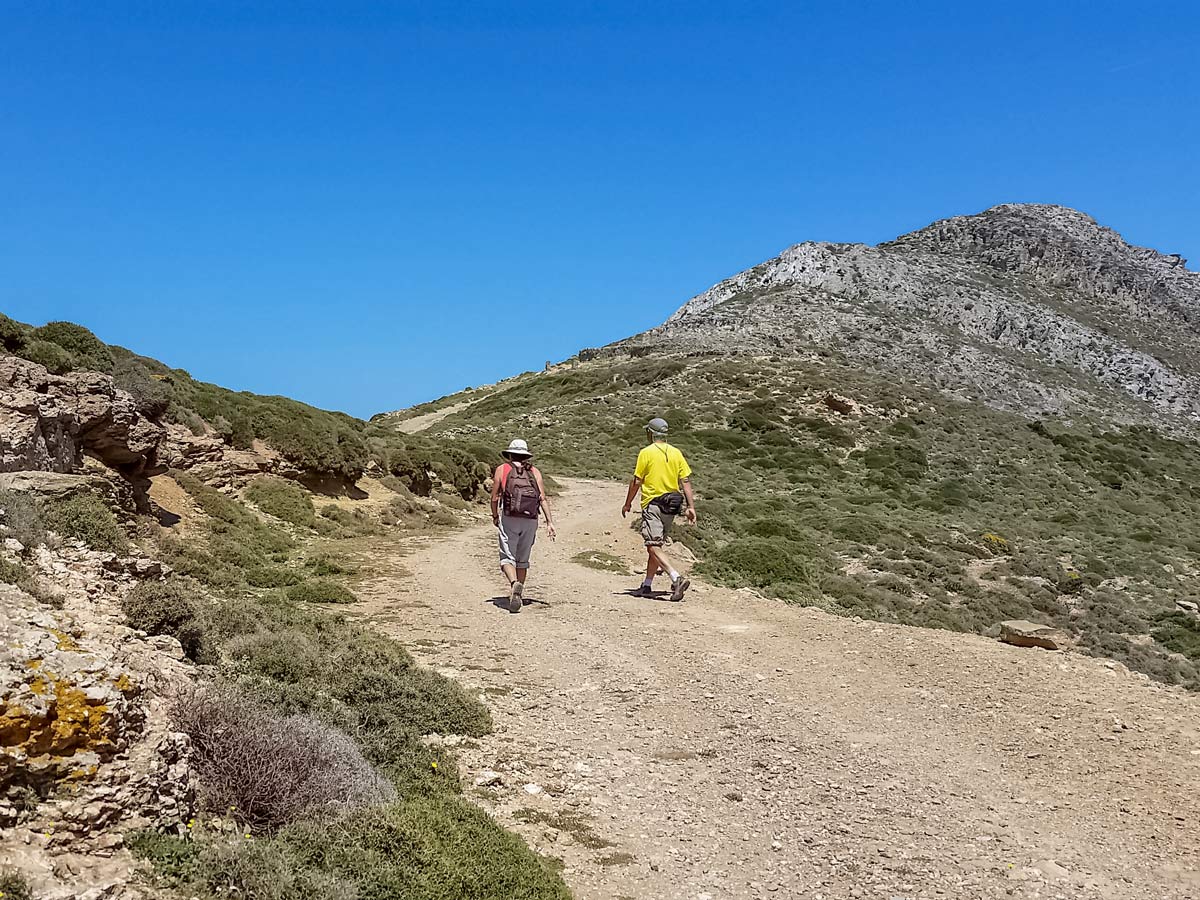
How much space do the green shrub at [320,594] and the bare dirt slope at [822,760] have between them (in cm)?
112

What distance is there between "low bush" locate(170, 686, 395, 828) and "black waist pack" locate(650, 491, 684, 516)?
23.0 feet

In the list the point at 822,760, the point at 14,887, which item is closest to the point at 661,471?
the point at 822,760

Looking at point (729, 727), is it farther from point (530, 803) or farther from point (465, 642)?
point (465, 642)

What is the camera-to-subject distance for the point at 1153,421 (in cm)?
6606

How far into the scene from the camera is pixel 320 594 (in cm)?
1098

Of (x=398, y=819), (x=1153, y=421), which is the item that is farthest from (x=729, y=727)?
(x=1153, y=421)

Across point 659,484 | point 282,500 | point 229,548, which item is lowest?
point 229,548

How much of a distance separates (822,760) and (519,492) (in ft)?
17.8

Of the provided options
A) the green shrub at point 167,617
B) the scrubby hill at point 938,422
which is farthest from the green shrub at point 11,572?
the scrubby hill at point 938,422

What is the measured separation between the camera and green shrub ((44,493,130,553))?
7512 mm

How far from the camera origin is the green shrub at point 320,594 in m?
10.9

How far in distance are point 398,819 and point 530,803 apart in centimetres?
121

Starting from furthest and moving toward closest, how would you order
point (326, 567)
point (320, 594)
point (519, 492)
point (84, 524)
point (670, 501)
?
point (326, 567) < point (670, 501) < point (320, 594) < point (519, 492) < point (84, 524)

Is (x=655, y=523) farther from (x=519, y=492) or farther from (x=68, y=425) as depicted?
(x=68, y=425)
